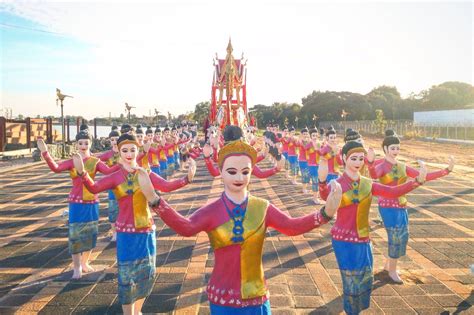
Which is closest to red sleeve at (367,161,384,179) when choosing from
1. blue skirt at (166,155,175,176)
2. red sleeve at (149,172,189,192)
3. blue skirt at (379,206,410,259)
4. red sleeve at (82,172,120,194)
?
blue skirt at (379,206,410,259)

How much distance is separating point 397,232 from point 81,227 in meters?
4.92

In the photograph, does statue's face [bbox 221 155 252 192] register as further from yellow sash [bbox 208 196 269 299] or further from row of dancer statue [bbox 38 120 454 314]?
yellow sash [bbox 208 196 269 299]

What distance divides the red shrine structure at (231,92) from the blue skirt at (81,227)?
14841mm

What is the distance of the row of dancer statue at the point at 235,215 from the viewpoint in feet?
9.50

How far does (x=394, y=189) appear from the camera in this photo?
4.05 m

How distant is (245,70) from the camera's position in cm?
2638

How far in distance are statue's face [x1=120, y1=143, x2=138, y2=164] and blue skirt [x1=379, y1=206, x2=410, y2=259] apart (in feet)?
12.8

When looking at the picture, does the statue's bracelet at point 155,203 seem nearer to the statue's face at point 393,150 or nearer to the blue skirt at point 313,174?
the statue's face at point 393,150

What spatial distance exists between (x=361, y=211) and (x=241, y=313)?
6.87 ft

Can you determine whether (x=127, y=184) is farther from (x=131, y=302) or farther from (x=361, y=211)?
(x=361, y=211)

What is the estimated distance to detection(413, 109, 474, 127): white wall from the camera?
41.1m

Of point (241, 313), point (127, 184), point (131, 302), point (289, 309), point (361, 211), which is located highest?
point (127, 184)

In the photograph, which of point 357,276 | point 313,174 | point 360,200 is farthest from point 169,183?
point 313,174

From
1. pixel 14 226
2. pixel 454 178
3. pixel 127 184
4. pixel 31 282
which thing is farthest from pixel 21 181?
pixel 454 178
